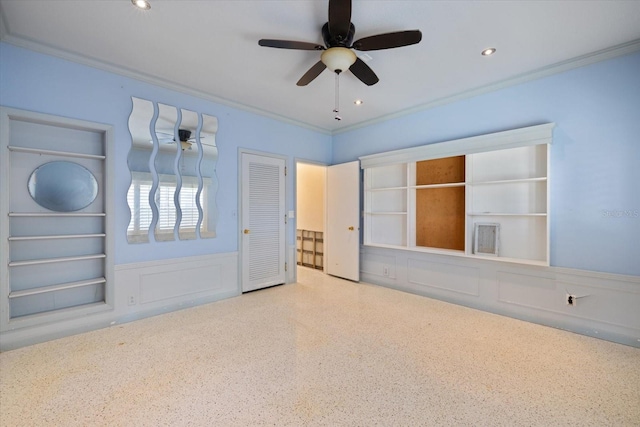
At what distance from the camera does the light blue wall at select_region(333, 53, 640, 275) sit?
104 inches

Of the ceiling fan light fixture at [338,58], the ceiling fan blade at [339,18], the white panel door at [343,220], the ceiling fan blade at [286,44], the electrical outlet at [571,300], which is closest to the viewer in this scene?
the ceiling fan blade at [339,18]

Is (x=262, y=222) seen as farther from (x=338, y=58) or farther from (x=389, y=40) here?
(x=389, y=40)

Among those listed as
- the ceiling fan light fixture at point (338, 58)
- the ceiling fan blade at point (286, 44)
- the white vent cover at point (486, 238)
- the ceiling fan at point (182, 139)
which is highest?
the ceiling fan blade at point (286, 44)

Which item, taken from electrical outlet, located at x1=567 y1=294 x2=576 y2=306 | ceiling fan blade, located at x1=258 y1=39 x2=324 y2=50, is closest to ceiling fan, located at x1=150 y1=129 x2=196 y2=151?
ceiling fan blade, located at x1=258 y1=39 x2=324 y2=50

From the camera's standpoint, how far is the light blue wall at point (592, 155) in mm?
2654

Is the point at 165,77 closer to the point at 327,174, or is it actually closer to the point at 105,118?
the point at 105,118

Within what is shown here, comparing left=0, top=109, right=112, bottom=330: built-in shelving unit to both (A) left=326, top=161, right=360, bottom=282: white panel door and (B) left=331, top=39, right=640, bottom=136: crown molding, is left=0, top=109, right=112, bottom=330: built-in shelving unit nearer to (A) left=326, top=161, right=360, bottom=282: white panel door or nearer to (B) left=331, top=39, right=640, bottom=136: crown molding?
(A) left=326, top=161, right=360, bottom=282: white panel door

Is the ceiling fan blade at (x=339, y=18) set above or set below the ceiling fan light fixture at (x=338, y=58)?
above

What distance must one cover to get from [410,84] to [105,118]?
3471mm

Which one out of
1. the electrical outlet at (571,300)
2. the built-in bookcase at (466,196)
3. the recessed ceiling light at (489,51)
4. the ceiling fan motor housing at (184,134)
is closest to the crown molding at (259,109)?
the ceiling fan motor housing at (184,134)

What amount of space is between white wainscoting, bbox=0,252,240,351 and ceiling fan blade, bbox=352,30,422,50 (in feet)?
10.2

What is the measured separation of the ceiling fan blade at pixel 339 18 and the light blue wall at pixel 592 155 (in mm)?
2393

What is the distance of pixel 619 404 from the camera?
185 cm

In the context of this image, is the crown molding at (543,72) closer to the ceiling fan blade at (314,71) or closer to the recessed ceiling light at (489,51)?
the recessed ceiling light at (489,51)
